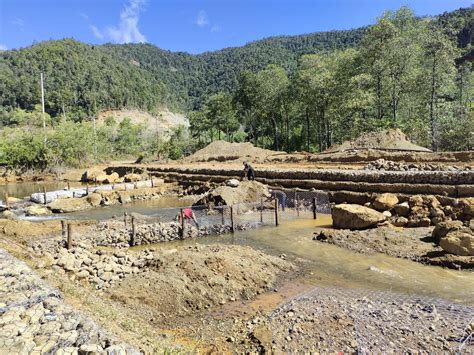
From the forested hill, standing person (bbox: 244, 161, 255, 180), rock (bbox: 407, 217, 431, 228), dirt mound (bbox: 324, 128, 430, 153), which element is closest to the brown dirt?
rock (bbox: 407, 217, 431, 228)

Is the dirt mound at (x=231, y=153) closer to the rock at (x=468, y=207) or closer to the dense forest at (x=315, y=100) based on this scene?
the dense forest at (x=315, y=100)

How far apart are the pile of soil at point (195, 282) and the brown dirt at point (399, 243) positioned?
314 centimetres

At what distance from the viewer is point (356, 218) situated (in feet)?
46.8

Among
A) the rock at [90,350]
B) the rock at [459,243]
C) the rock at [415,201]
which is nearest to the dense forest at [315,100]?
the rock at [415,201]

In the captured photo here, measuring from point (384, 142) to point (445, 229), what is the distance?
18.2m

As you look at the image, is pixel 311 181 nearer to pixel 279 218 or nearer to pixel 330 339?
pixel 279 218

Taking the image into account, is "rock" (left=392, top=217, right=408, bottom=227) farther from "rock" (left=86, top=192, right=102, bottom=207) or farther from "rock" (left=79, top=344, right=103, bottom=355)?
"rock" (left=86, top=192, right=102, bottom=207)

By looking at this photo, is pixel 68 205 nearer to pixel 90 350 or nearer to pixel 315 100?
pixel 90 350

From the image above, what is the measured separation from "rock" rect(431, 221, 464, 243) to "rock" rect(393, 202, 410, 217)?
9.55ft

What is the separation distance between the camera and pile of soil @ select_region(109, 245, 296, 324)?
8.20 meters

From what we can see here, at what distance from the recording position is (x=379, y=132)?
30.1 m

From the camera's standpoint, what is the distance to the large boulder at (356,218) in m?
14.1

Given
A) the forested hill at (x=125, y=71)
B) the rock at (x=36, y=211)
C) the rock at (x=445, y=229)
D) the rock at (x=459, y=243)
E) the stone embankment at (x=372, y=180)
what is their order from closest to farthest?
the rock at (x=459, y=243) → the rock at (x=445, y=229) → the stone embankment at (x=372, y=180) → the rock at (x=36, y=211) → the forested hill at (x=125, y=71)

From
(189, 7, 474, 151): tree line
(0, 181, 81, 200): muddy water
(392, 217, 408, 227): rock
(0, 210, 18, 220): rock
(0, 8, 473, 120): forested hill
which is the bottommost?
(392, 217, 408, 227): rock
